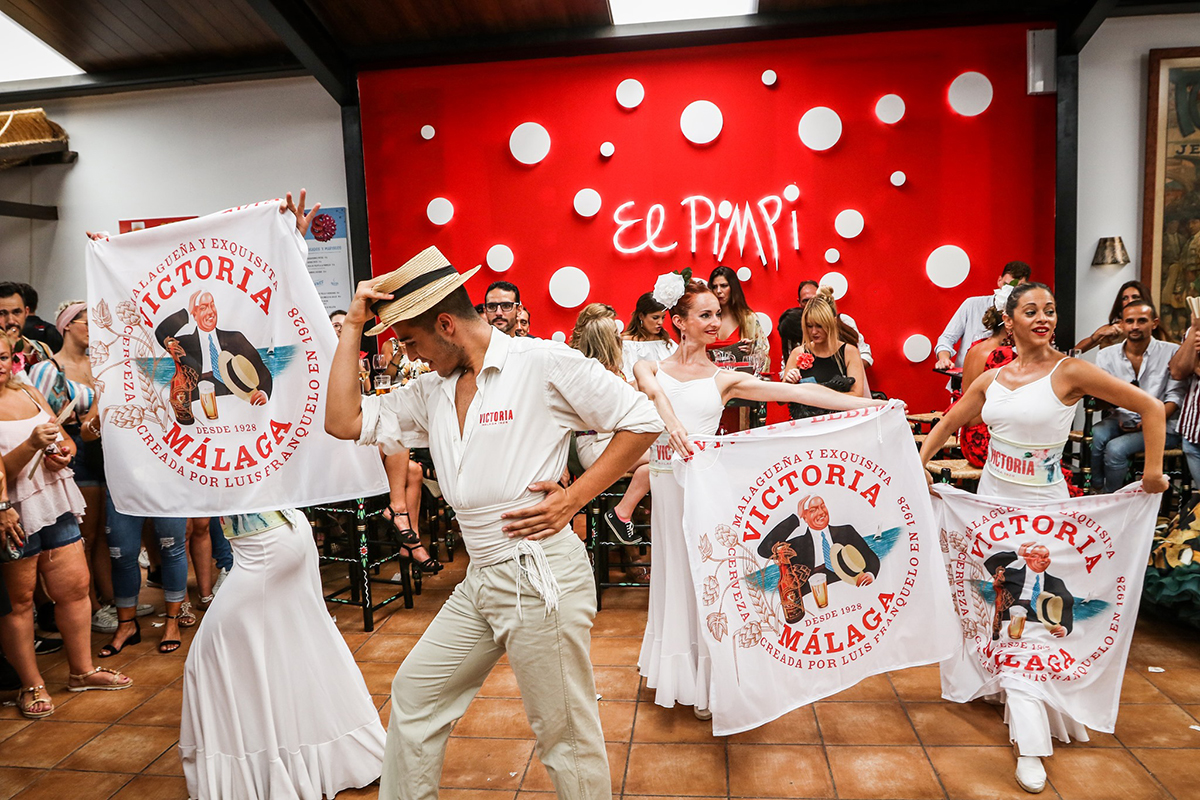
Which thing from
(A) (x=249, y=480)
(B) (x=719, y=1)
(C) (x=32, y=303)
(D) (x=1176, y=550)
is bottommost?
(D) (x=1176, y=550)

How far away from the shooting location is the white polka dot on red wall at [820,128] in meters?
6.71

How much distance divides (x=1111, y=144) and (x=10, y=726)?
8.42m

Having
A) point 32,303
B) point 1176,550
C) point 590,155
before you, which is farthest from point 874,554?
point 590,155

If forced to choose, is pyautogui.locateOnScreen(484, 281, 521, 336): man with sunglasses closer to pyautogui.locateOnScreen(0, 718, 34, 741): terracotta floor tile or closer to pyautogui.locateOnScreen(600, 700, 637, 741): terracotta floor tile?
pyautogui.locateOnScreen(600, 700, 637, 741): terracotta floor tile

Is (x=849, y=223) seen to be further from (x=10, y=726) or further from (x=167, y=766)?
(x=10, y=726)

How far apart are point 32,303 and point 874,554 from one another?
15.2 ft

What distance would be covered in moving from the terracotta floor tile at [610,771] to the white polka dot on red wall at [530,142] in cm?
555

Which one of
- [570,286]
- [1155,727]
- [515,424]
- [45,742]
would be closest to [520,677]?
[515,424]

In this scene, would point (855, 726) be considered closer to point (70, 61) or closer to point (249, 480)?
point (249, 480)

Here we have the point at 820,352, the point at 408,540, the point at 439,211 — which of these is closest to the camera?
the point at 408,540

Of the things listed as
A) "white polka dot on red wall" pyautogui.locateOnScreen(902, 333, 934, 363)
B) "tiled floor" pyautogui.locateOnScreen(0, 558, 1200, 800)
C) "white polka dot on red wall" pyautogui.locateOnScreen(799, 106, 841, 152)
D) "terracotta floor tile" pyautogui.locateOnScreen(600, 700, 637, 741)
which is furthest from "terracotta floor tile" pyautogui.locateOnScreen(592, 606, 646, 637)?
"white polka dot on red wall" pyautogui.locateOnScreen(799, 106, 841, 152)

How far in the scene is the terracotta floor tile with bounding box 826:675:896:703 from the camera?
323 centimetres

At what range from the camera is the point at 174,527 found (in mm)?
4059

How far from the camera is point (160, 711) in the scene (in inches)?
132
